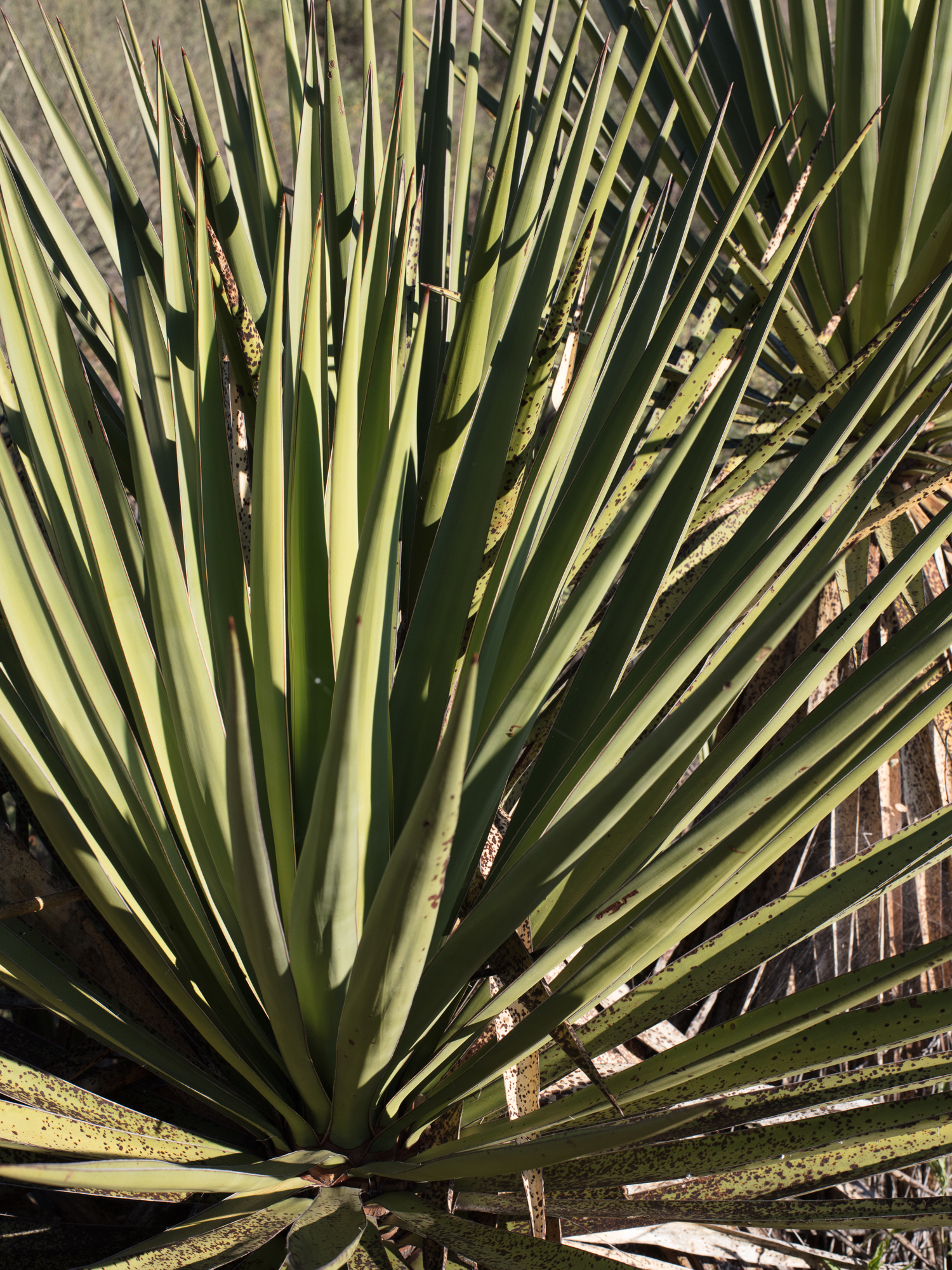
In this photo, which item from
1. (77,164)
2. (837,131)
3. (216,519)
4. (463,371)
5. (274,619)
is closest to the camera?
(274,619)

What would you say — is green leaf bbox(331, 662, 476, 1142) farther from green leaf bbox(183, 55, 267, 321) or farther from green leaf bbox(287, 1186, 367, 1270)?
green leaf bbox(183, 55, 267, 321)

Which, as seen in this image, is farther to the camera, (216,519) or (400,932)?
(216,519)

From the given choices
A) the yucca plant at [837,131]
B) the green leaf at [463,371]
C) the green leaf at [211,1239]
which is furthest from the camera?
the yucca plant at [837,131]

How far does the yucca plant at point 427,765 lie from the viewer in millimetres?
565

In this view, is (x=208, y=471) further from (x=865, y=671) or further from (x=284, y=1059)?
(x=865, y=671)

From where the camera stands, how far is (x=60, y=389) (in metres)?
0.71

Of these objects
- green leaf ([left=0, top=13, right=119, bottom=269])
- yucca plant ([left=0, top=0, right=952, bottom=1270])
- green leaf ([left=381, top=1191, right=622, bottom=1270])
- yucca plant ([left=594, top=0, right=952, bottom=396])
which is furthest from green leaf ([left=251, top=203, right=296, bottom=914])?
yucca plant ([left=594, top=0, right=952, bottom=396])

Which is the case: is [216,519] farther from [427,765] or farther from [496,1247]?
[496,1247]

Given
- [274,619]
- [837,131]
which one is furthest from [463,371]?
[837,131]

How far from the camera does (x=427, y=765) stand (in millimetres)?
741

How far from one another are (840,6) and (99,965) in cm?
172

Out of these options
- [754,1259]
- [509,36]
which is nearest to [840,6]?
[754,1259]

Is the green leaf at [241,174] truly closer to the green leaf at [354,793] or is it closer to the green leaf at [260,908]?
the green leaf at [354,793]

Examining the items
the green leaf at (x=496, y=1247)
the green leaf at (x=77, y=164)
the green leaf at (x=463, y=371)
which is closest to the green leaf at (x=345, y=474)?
the green leaf at (x=463, y=371)
